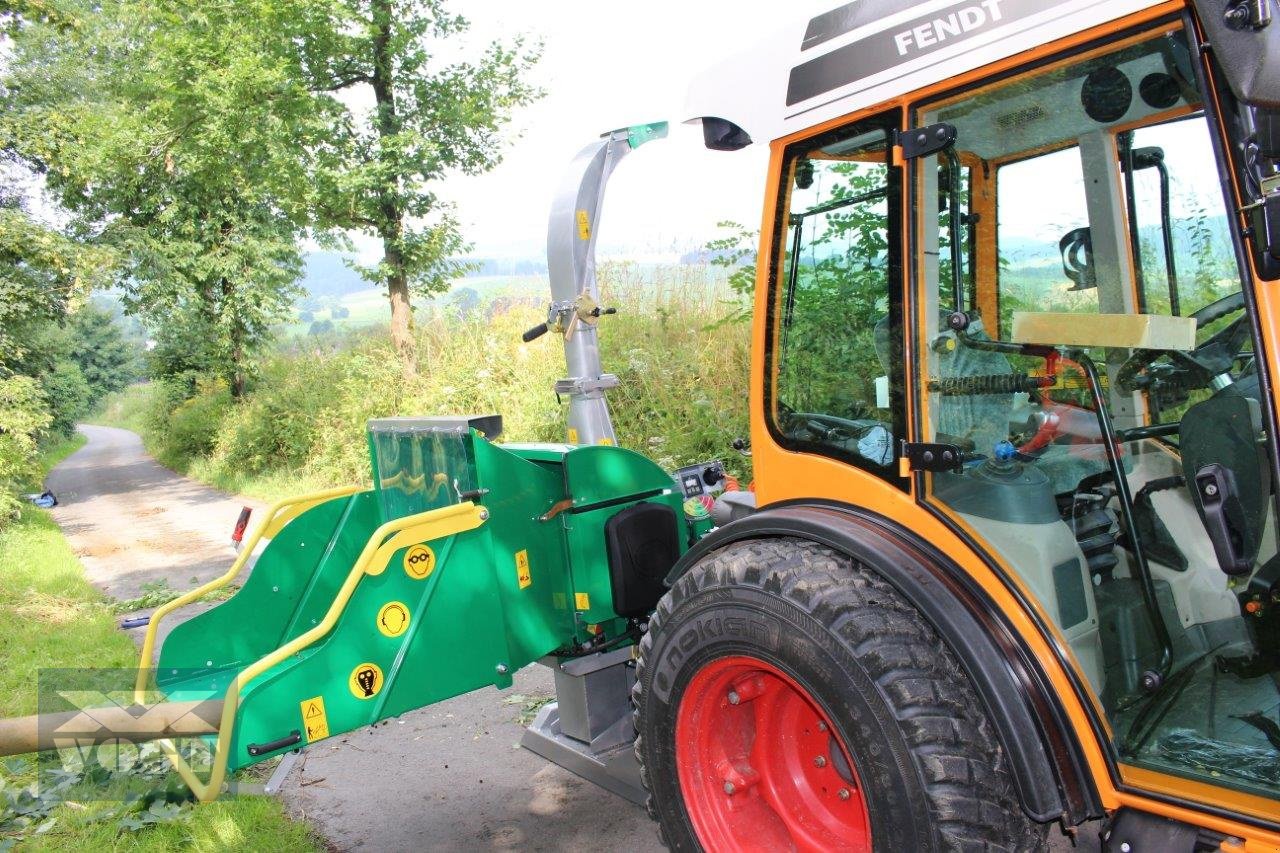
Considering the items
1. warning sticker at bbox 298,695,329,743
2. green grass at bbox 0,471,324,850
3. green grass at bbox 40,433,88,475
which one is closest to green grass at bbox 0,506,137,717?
green grass at bbox 0,471,324,850

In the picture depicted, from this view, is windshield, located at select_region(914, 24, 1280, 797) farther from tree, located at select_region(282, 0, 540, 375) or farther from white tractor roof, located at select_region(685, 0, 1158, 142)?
tree, located at select_region(282, 0, 540, 375)

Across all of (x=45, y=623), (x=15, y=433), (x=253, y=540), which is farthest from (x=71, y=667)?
(x=15, y=433)

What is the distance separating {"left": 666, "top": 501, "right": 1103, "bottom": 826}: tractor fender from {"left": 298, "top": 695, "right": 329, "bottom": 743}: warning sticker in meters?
1.57

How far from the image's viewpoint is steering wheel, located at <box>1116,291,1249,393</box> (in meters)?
→ 2.06

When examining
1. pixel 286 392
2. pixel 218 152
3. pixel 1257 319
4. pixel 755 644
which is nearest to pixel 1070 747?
pixel 755 644

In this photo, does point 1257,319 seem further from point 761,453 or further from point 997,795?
point 761,453

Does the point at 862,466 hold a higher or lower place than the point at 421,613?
higher

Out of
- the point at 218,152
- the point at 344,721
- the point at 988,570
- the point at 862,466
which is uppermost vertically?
the point at 218,152

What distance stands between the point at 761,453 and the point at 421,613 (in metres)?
1.24

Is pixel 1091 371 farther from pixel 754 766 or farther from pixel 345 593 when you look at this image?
pixel 345 593

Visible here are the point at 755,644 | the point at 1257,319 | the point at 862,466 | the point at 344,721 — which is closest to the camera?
the point at 1257,319

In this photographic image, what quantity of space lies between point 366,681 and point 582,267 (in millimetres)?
2456

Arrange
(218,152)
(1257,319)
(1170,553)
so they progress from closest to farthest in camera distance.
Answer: (1257,319)
(1170,553)
(218,152)

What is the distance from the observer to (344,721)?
2869 mm
